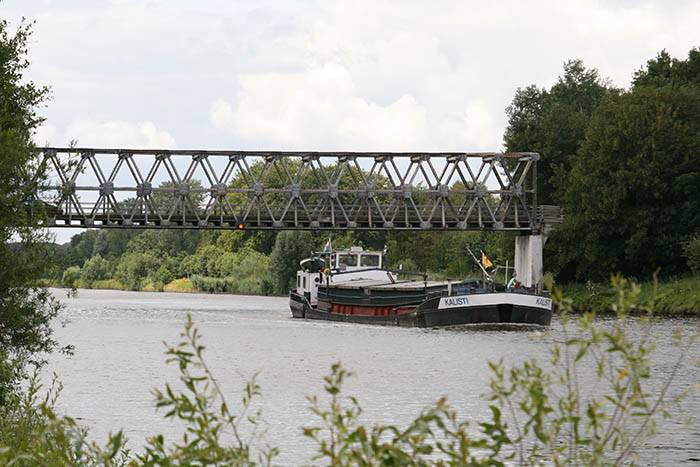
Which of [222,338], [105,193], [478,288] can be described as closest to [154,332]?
[222,338]

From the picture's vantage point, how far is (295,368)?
4094cm

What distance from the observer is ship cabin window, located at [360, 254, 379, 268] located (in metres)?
73.8

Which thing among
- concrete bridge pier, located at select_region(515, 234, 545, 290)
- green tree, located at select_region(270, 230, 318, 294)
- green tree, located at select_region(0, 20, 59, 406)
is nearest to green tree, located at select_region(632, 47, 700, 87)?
concrete bridge pier, located at select_region(515, 234, 545, 290)

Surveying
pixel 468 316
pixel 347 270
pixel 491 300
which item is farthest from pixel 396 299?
pixel 347 270

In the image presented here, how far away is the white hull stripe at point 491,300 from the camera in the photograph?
199 feet

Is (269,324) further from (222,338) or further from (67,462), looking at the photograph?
(67,462)

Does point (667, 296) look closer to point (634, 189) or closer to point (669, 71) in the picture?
point (634, 189)

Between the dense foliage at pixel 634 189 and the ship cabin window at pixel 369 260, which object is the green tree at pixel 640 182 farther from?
the ship cabin window at pixel 369 260

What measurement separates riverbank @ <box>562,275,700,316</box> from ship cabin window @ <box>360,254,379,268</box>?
398 inches

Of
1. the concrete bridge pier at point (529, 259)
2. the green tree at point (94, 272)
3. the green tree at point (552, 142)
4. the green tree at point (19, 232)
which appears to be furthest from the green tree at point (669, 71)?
the green tree at point (94, 272)

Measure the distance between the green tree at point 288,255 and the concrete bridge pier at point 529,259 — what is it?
3546cm

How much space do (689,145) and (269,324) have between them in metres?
26.0

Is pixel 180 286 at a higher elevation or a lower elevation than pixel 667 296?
higher

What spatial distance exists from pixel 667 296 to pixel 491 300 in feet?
49.3
